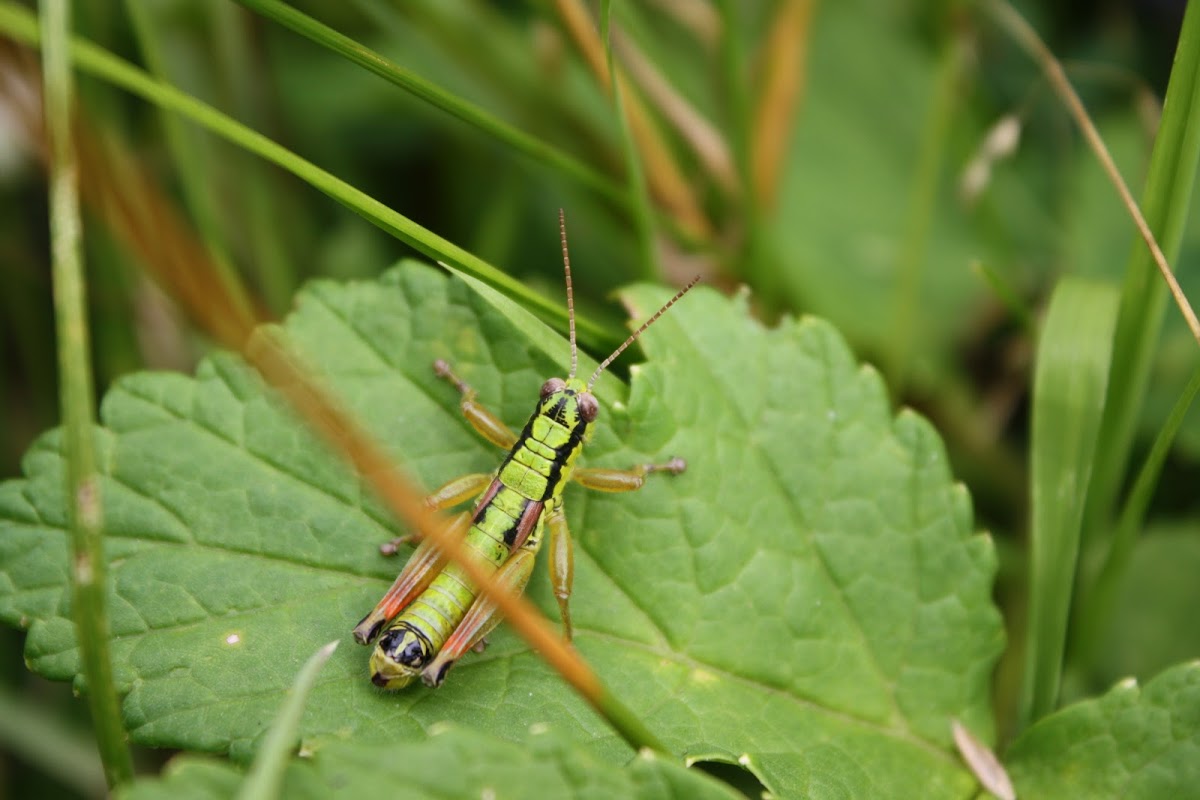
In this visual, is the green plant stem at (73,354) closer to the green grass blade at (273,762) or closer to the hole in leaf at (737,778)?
the green grass blade at (273,762)

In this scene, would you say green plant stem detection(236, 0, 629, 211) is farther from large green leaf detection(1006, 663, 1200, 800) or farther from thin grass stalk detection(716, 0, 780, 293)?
large green leaf detection(1006, 663, 1200, 800)

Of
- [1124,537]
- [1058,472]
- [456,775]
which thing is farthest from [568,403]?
[1124,537]

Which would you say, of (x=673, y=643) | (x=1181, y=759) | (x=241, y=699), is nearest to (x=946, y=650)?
(x=1181, y=759)

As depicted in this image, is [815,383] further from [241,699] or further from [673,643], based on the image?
[241,699]

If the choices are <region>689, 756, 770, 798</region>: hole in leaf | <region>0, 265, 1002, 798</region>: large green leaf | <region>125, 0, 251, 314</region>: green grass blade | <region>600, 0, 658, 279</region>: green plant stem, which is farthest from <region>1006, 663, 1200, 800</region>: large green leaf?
<region>125, 0, 251, 314</region>: green grass blade

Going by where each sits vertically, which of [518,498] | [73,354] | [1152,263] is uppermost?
[73,354]

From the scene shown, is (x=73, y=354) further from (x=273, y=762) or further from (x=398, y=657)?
(x=398, y=657)

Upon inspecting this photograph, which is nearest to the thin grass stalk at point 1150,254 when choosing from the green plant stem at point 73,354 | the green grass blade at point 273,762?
the green grass blade at point 273,762
